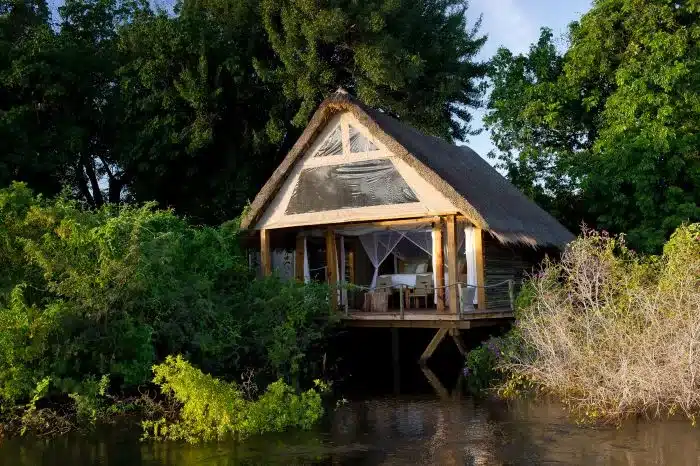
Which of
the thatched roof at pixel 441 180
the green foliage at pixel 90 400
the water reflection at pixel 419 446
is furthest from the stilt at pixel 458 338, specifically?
the green foliage at pixel 90 400

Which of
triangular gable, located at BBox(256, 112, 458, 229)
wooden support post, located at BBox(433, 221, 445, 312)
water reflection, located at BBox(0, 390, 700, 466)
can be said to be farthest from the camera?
triangular gable, located at BBox(256, 112, 458, 229)

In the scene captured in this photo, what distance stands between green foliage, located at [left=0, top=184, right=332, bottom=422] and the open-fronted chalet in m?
2.87

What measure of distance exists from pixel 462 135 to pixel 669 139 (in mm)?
7207

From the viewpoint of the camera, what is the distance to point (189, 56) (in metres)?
23.2

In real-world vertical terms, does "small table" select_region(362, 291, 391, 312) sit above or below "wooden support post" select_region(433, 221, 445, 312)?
below

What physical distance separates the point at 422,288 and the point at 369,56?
740cm

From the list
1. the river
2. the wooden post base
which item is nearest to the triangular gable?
the wooden post base

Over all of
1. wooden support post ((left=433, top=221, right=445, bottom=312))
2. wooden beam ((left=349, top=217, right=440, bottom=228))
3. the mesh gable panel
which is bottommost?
wooden support post ((left=433, top=221, right=445, bottom=312))

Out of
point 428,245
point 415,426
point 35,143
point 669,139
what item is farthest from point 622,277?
point 35,143

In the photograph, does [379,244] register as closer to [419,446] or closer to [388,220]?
[388,220]

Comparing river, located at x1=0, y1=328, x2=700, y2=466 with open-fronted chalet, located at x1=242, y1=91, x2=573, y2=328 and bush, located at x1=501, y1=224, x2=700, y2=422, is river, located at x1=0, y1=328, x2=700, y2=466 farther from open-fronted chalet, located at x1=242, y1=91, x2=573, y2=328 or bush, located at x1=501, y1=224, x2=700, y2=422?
open-fronted chalet, located at x1=242, y1=91, x2=573, y2=328

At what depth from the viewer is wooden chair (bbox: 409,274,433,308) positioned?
56.4ft

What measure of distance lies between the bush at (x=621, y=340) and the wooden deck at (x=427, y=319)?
6.30 feet

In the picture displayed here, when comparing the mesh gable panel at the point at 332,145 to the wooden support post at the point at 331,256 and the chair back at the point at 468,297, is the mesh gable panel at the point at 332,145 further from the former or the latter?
the chair back at the point at 468,297
